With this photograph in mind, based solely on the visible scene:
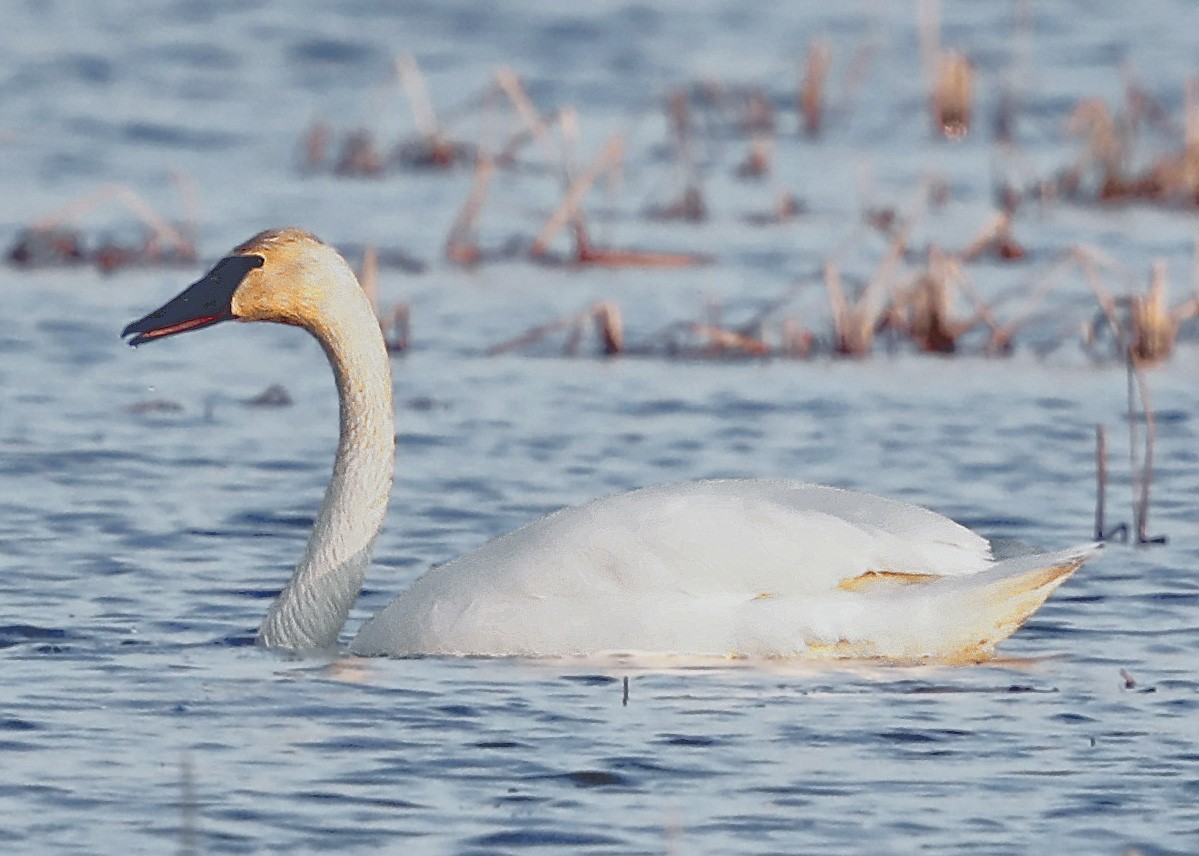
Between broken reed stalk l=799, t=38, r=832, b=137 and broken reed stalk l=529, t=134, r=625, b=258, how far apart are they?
3927mm

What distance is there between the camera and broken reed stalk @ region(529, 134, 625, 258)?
14656mm

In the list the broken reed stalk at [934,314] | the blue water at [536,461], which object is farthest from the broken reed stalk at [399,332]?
the broken reed stalk at [934,314]

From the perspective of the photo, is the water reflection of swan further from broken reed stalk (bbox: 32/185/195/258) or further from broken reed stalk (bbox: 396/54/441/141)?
broken reed stalk (bbox: 396/54/441/141)

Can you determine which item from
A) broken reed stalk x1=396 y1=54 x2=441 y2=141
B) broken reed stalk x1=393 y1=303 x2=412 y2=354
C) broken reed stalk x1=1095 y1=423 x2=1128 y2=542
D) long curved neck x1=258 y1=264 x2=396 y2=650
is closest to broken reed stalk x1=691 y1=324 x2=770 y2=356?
broken reed stalk x1=393 y1=303 x2=412 y2=354

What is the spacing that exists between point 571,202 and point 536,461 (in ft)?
12.4

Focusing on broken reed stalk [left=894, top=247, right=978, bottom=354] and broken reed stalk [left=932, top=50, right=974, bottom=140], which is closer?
broken reed stalk [left=894, top=247, right=978, bottom=354]

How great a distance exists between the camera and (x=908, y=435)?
39.3ft

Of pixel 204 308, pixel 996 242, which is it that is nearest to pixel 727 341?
pixel 996 242

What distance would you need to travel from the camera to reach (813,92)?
64.7 feet

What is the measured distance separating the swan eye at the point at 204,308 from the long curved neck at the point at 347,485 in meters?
0.23

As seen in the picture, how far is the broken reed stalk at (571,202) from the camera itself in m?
14.7

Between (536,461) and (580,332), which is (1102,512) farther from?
(580,332)

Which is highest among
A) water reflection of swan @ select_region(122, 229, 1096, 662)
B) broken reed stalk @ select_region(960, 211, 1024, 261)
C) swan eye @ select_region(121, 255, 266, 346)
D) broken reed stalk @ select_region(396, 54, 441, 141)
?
swan eye @ select_region(121, 255, 266, 346)

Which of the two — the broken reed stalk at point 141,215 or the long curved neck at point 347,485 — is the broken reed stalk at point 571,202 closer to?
the broken reed stalk at point 141,215
